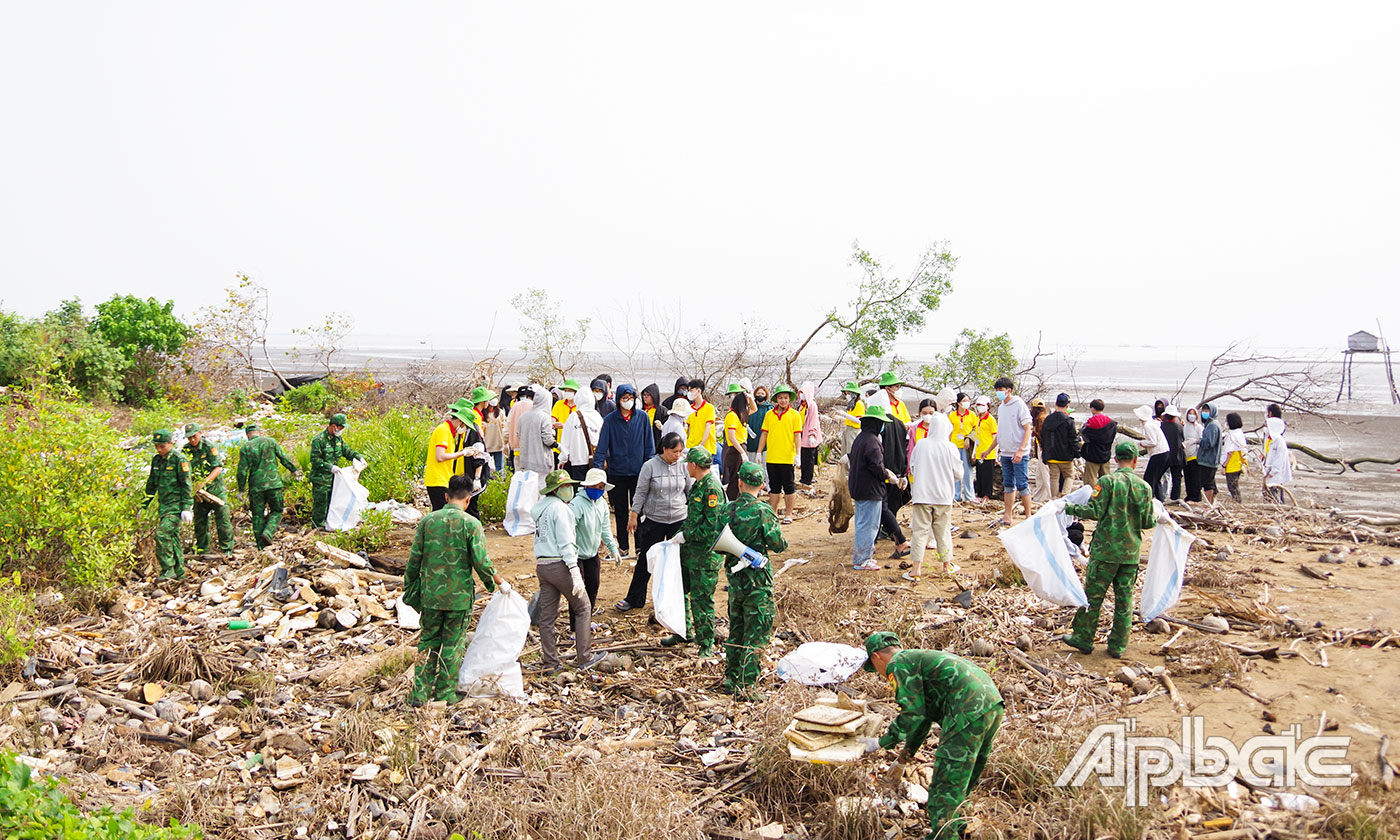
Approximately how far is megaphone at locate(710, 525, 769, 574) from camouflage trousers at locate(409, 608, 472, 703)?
74.3 inches

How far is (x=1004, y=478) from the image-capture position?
1081 centimetres

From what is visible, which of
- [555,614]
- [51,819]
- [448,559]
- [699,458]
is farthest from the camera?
[555,614]

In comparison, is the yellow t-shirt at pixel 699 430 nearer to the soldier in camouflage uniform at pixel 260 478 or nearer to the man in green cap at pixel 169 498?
the soldier in camouflage uniform at pixel 260 478

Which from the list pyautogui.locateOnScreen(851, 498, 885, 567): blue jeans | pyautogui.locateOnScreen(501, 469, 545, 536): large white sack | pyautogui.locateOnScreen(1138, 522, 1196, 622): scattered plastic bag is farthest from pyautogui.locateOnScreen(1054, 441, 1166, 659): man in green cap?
pyautogui.locateOnScreen(501, 469, 545, 536): large white sack

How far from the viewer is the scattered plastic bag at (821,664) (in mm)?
5738

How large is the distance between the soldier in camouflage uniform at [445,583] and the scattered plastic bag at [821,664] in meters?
2.19

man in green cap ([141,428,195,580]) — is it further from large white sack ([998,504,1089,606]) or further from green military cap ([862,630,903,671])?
large white sack ([998,504,1089,606])

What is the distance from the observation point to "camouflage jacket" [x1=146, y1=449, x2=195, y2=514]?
8617 millimetres

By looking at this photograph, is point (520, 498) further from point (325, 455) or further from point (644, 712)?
point (644, 712)

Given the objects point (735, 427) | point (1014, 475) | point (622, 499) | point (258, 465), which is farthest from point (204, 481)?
point (1014, 475)

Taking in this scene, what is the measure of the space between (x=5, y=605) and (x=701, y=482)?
19.2ft

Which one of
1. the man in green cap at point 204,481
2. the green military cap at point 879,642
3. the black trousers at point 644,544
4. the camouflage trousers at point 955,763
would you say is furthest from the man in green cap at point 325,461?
the camouflage trousers at point 955,763

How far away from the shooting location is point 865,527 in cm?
875

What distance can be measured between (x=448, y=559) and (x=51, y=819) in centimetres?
240
